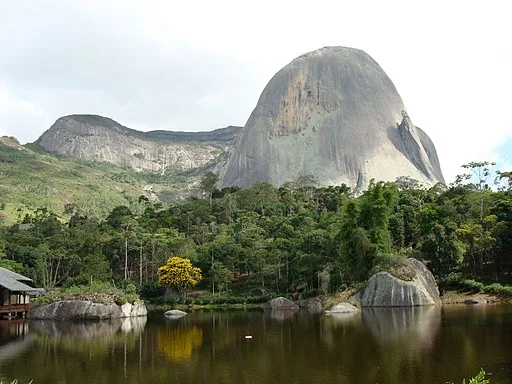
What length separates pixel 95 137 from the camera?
7037 inches

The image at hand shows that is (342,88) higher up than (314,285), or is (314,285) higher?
(342,88)

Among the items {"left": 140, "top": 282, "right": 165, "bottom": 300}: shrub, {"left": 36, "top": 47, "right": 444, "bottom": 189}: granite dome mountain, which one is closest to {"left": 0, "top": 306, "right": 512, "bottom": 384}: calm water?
{"left": 140, "top": 282, "right": 165, "bottom": 300}: shrub

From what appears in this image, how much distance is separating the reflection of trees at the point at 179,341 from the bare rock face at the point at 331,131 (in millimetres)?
71781

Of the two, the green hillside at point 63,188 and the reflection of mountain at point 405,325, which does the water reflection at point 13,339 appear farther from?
the green hillside at point 63,188

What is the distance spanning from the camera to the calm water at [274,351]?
519 inches

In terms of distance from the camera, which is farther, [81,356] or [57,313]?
[57,313]

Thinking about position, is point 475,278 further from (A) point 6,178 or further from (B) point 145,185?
(B) point 145,185

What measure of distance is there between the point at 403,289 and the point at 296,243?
1119 cm

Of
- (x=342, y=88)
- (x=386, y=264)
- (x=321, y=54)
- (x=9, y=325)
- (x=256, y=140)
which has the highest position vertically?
(x=321, y=54)

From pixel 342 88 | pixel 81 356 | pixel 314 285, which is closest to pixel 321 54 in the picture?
pixel 342 88

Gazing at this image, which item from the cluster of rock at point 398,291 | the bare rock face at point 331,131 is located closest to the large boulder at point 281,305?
the cluster of rock at point 398,291

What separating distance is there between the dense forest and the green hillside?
54.6 ft

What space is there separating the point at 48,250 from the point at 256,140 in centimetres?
6492

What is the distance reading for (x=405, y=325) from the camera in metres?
23.2
